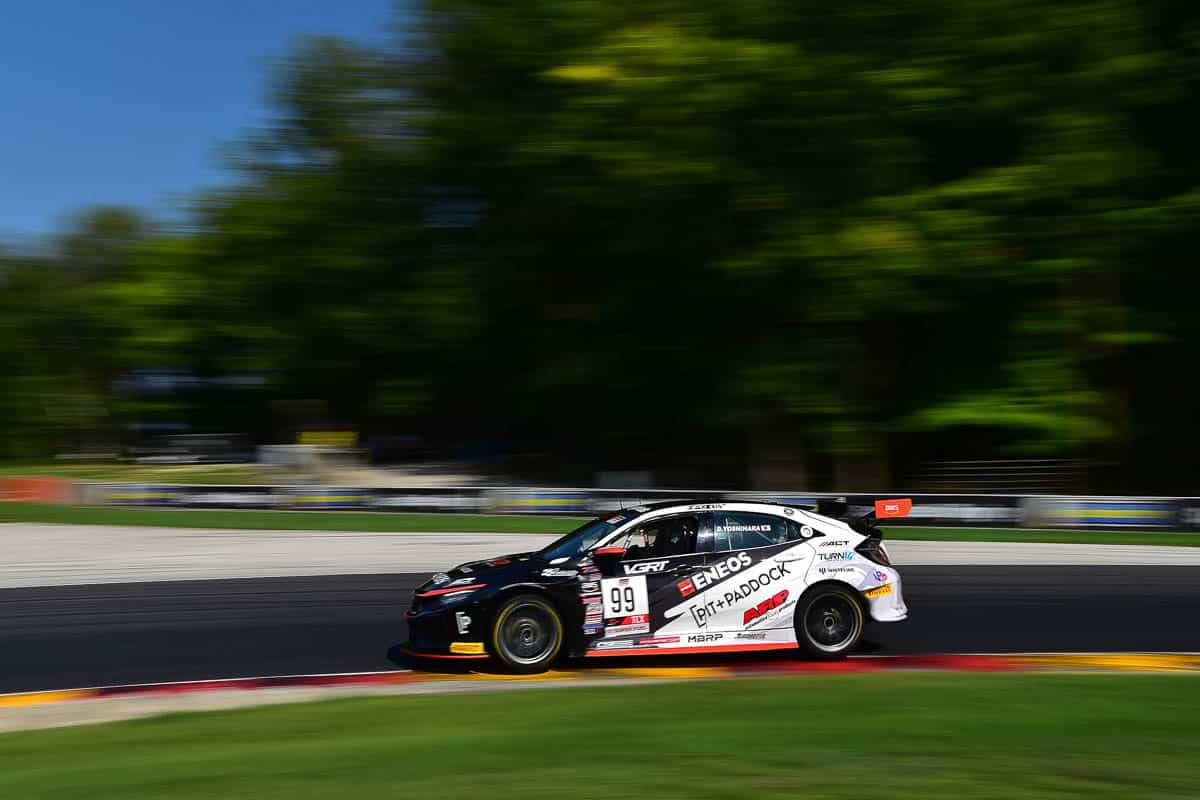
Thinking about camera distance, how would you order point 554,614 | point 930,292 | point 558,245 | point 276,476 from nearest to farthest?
point 554,614
point 930,292
point 558,245
point 276,476

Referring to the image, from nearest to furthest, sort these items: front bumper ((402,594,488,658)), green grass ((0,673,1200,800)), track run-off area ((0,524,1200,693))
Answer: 1. green grass ((0,673,1200,800))
2. front bumper ((402,594,488,658))
3. track run-off area ((0,524,1200,693))

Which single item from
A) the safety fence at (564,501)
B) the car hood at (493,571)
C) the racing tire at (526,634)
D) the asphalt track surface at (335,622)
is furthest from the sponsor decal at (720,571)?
the safety fence at (564,501)

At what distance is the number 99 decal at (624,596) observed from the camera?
10.1 m

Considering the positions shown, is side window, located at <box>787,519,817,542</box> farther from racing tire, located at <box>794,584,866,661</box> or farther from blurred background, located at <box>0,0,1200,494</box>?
blurred background, located at <box>0,0,1200,494</box>

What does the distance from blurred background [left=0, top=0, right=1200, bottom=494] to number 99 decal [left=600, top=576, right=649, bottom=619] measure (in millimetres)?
15102

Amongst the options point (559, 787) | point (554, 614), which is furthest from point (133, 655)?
point (559, 787)

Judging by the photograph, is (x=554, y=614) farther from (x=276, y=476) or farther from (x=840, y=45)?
(x=276, y=476)

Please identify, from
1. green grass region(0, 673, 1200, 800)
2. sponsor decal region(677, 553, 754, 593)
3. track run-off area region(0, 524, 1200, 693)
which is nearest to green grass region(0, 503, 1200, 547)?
track run-off area region(0, 524, 1200, 693)

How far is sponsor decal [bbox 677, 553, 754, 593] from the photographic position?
10.3 meters

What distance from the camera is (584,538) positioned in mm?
10523

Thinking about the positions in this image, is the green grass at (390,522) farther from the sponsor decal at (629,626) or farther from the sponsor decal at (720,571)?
the sponsor decal at (629,626)

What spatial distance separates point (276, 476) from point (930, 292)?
20.8m

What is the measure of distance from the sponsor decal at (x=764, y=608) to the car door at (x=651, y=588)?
45cm

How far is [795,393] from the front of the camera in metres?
25.9
